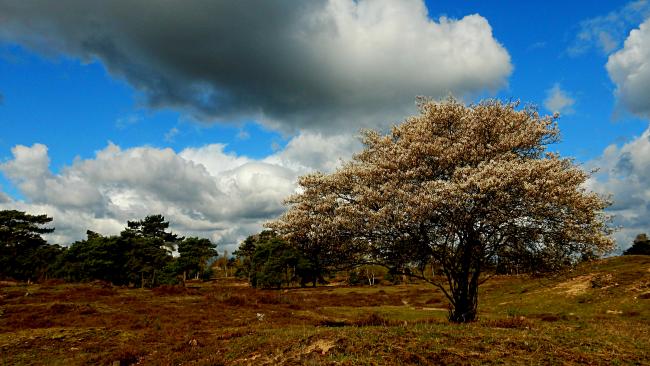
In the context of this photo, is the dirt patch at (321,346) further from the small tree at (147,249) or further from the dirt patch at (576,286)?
the small tree at (147,249)

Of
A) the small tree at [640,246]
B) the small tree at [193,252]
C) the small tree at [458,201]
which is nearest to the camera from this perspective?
the small tree at [458,201]

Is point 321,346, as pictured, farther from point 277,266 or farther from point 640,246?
point 640,246

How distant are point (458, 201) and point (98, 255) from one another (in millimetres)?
106463

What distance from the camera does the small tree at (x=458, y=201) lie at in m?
21.9

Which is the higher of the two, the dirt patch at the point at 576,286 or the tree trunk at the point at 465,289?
the tree trunk at the point at 465,289

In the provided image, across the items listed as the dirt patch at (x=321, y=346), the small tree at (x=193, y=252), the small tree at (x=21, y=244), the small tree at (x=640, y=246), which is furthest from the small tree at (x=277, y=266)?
the small tree at (x=640, y=246)

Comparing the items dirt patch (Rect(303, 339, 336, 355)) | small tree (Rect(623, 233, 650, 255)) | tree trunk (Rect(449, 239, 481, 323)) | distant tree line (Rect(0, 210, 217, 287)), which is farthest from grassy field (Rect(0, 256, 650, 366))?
small tree (Rect(623, 233, 650, 255))

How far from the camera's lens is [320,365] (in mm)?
13062

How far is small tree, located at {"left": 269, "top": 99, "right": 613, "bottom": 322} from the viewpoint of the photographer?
862 inches

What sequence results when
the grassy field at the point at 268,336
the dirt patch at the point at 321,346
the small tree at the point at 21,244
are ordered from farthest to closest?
the small tree at the point at 21,244 < the dirt patch at the point at 321,346 < the grassy field at the point at 268,336

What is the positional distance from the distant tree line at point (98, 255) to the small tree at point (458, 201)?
320 feet

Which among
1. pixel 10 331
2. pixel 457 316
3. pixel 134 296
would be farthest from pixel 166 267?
pixel 457 316

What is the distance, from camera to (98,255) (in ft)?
338

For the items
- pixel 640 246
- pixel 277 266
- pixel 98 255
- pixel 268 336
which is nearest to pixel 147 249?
pixel 98 255
